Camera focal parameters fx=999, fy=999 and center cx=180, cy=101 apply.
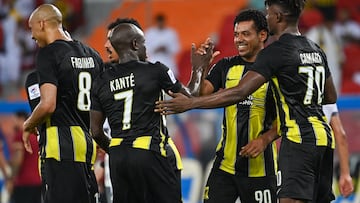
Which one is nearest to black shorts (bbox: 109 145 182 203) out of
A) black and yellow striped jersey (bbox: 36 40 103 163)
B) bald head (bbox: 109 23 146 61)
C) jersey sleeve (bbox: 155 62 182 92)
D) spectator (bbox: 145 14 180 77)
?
jersey sleeve (bbox: 155 62 182 92)

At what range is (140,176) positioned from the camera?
334 inches

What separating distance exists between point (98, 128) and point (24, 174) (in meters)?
6.10

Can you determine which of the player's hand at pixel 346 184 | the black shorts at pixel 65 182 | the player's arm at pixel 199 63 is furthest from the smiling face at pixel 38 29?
the player's hand at pixel 346 184

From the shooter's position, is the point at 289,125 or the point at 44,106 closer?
the point at 289,125

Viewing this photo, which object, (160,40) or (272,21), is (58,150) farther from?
(160,40)

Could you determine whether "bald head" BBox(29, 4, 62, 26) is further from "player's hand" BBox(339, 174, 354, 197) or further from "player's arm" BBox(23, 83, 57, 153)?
"player's hand" BBox(339, 174, 354, 197)

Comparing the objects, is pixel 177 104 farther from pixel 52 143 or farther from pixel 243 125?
pixel 52 143

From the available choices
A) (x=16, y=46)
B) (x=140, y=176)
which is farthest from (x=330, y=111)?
(x=16, y=46)

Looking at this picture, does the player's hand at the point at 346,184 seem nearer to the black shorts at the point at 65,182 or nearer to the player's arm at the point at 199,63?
the player's arm at the point at 199,63

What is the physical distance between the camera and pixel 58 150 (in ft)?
29.9

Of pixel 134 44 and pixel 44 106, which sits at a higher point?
pixel 134 44

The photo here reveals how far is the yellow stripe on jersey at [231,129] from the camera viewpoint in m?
9.35

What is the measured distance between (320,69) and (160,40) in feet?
34.7

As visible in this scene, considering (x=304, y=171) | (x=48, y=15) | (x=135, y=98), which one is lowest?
(x=304, y=171)
